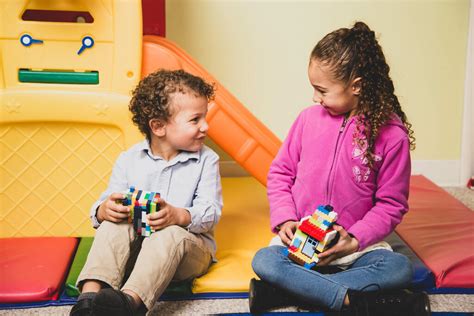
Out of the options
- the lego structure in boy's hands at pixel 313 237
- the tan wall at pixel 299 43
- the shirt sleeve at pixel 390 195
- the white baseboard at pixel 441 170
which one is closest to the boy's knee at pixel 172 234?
the lego structure in boy's hands at pixel 313 237

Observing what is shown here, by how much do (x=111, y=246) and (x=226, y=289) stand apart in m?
0.32

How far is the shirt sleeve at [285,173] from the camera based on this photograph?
153cm

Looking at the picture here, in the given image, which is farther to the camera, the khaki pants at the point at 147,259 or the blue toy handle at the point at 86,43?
the blue toy handle at the point at 86,43

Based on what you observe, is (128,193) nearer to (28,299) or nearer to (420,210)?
(28,299)

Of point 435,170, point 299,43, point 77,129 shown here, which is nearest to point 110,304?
point 77,129

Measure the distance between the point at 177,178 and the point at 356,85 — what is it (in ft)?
1.73

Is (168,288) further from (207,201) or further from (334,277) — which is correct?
(334,277)

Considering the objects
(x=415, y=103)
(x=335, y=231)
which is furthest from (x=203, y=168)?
(x=415, y=103)

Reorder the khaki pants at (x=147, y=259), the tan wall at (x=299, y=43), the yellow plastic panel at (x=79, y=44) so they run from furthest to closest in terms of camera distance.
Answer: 1. the tan wall at (x=299, y=43)
2. the yellow plastic panel at (x=79, y=44)
3. the khaki pants at (x=147, y=259)

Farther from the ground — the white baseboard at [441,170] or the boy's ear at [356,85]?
the boy's ear at [356,85]

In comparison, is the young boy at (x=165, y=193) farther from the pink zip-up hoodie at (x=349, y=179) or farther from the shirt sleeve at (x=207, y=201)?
the pink zip-up hoodie at (x=349, y=179)

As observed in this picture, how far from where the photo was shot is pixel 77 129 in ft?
5.91

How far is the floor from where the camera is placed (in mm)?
1424

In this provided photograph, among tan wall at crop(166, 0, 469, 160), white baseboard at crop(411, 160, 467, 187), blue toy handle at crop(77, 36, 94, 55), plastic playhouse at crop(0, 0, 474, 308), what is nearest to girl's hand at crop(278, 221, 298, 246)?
plastic playhouse at crop(0, 0, 474, 308)
